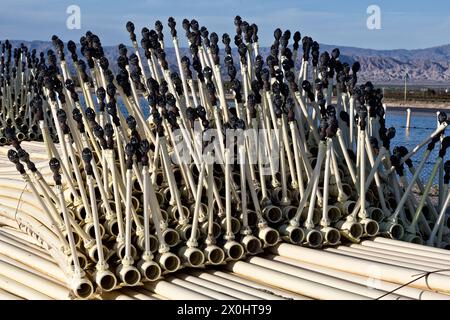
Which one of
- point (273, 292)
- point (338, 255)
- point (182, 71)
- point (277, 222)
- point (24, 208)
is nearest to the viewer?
point (273, 292)

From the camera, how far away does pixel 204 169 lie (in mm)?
4805

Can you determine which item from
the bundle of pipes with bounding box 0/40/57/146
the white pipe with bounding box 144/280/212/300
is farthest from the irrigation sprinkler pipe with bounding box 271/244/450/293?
the bundle of pipes with bounding box 0/40/57/146

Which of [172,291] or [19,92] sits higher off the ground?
[19,92]

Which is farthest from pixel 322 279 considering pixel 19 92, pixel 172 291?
pixel 19 92

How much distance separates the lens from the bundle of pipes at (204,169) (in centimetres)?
464

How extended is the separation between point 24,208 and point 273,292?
8.61ft

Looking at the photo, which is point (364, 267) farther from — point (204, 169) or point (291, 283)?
point (204, 169)

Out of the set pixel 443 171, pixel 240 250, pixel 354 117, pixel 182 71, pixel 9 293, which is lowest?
pixel 9 293

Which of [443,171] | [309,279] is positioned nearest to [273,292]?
[309,279]

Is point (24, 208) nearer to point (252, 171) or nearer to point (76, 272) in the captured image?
point (76, 272)

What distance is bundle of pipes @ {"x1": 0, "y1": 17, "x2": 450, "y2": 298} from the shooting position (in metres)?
4.64

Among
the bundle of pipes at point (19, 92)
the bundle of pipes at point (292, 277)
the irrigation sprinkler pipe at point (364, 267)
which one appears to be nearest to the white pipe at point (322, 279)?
the bundle of pipes at point (292, 277)

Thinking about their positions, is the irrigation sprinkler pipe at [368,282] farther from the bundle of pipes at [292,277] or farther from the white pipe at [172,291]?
the white pipe at [172,291]

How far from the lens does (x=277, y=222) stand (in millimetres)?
5246
